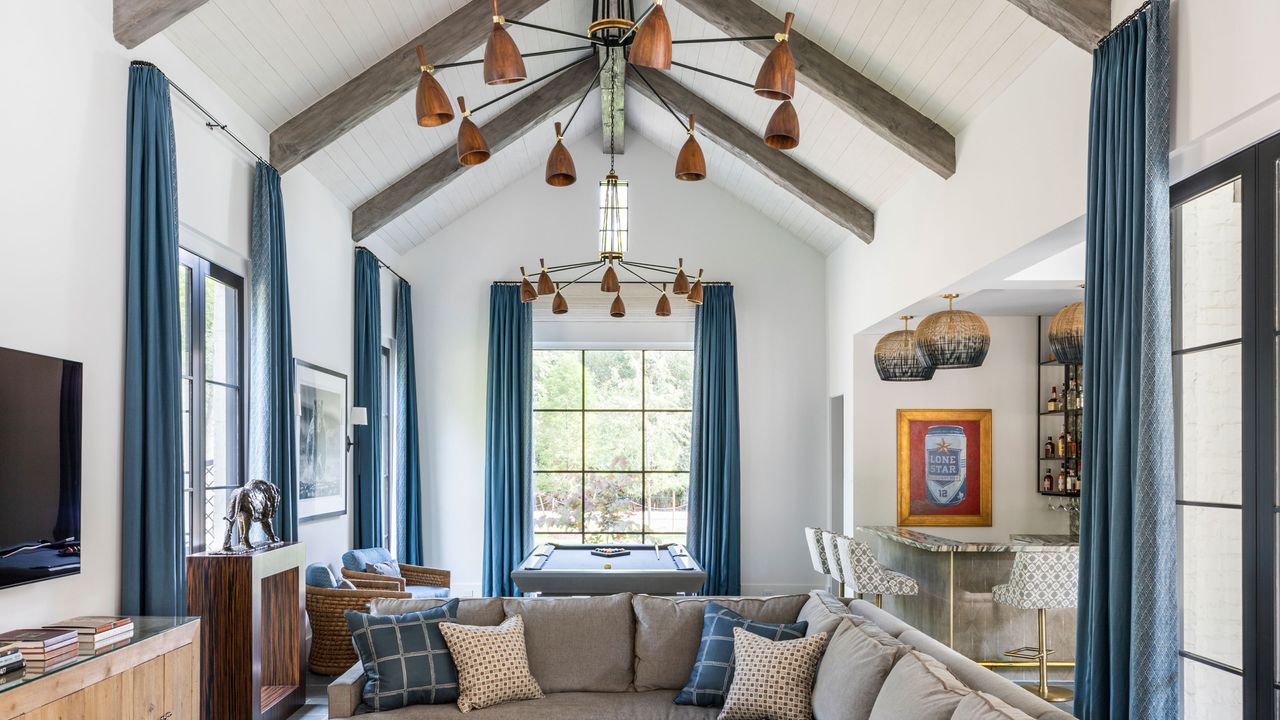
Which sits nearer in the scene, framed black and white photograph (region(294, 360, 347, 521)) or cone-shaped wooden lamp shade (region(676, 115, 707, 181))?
cone-shaped wooden lamp shade (region(676, 115, 707, 181))

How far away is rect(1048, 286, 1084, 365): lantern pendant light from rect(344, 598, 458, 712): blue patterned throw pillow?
414cm

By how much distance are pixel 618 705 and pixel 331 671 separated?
3061mm

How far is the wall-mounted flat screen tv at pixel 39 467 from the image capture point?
10.8ft

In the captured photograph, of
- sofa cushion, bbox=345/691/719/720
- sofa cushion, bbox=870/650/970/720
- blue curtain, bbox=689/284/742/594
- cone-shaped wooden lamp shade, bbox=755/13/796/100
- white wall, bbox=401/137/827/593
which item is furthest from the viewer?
white wall, bbox=401/137/827/593

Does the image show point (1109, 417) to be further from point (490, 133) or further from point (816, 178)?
point (490, 133)

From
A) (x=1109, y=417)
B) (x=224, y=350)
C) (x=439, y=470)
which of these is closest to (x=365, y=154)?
(x=224, y=350)

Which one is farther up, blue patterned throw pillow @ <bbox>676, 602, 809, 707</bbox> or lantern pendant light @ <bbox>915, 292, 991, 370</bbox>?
lantern pendant light @ <bbox>915, 292, 991, 370</bbox>

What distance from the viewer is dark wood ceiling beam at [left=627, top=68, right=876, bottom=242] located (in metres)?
7.87

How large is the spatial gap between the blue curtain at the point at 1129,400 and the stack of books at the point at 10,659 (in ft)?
11.9

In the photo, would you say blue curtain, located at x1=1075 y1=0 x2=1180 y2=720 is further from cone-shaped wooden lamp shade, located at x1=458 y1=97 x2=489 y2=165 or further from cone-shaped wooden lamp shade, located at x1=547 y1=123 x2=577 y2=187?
cone-shaped wooden lamp shade, located at x1=458 y1=97 x2=489 y2=165

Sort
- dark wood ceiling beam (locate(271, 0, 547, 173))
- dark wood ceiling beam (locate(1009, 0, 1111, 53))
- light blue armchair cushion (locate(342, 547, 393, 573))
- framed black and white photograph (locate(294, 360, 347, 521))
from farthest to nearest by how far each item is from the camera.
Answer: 1. light blue armchair cushion (locate(342, 547, 393, 573))
2. framed black and white photograph (locate(294, 360, 347, 521))
3. dark wood ceiling beam (locate(271, 0, 547, 173))
4. dark wood ceiling beam (locate(1009, 0, 1111, 53))

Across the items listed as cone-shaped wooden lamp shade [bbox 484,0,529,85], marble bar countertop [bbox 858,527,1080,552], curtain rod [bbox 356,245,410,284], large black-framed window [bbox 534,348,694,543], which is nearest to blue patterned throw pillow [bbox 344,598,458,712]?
cone-shaped wooden lamp shade [bbox 484,0,529,85]

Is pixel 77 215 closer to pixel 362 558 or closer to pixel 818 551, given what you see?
pixel 362 558

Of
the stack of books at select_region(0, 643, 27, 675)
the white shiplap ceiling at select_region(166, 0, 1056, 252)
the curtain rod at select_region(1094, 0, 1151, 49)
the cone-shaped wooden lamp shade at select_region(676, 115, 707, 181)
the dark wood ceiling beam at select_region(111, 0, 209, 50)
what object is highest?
the white shiplap ceiling at select_region(166, 0, 1056, 252)
